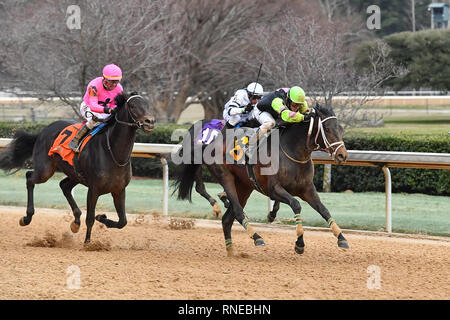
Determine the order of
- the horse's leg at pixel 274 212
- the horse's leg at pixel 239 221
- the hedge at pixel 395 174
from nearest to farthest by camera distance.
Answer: the horse's leg at pixel 239 221
the horse's leg at pixel 274 212
the hedge at pixel 395 174

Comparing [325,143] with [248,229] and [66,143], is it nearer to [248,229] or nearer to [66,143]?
[248,229]

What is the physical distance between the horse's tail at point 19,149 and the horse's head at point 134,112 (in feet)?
6.76

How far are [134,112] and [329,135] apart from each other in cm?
194

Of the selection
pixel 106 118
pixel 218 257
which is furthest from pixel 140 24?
pixel 218 257

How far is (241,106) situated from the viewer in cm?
778

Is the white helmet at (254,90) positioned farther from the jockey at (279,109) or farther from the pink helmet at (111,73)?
the pink helmet at (111,73)

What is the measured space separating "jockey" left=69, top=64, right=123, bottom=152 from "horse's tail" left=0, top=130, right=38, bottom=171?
1.52m

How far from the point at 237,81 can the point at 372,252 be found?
14.4 metres

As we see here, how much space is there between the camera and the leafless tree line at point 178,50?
1469 cm

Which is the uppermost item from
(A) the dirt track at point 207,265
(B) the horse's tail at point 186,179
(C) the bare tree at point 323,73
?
(C) the bare tree at point 323,73

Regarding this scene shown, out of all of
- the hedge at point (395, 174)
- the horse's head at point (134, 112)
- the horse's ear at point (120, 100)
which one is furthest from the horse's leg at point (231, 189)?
the hedge at point (395, 174)

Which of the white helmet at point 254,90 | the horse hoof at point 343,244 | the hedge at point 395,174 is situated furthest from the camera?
the hedge at point 395,174

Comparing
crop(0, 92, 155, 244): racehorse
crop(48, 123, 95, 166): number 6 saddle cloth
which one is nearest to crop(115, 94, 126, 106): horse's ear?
crop(0, 92, 155, 244): racehorse

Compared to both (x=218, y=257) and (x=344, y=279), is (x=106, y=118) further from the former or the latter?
(x=344, y=279)
